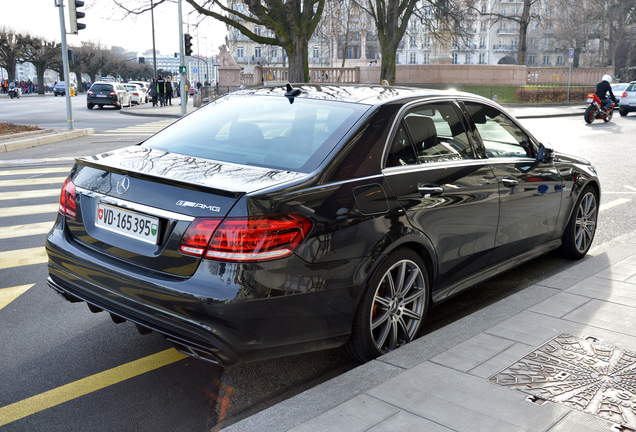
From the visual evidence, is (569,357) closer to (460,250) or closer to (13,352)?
(460,250)

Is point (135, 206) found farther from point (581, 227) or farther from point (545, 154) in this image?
point (581, 227)

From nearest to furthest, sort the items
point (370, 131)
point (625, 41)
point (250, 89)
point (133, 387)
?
point (133, 387)
point (370, 131)
point (250, 89)
point (625, 41)

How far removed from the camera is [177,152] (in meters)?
3.77

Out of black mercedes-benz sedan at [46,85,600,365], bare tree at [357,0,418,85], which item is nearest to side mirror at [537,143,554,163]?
black mercedes-benz sedan at [46,85,600,365]

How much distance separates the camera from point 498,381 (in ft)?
10.5

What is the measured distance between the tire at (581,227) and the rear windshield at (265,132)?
9.99 ft

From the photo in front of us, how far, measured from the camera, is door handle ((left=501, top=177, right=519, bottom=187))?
460 centimetres

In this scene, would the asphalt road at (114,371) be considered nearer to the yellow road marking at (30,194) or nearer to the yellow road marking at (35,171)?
the yellow road marking at (30,194)

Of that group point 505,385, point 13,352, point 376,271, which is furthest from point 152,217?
point 505,385

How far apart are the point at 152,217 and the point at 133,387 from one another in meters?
1.02

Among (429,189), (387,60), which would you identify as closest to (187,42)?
(387,60)

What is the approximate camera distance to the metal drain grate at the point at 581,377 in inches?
118

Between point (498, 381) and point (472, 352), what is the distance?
340 mm

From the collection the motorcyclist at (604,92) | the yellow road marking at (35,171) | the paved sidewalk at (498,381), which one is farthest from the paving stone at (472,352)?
the motorcyclist at (604,92)
